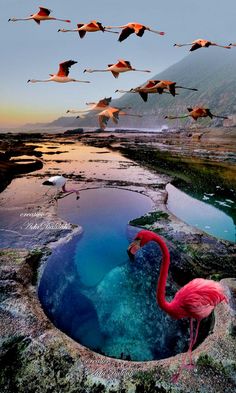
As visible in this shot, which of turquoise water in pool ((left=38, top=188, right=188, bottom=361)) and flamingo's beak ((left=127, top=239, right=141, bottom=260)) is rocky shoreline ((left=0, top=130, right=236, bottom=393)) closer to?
turquoise water in pool ((left=38, top=188, right=188, bottom=361))

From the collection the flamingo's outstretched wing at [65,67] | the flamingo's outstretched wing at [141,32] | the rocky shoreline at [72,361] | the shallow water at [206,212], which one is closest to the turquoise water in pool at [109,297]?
the rocky shoreline at [72,361]

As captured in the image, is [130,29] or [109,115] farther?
[109,115]

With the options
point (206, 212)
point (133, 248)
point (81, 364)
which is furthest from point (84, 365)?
point (206, 212)

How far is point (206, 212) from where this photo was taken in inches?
732

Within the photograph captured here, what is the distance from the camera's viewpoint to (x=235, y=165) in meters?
34.2

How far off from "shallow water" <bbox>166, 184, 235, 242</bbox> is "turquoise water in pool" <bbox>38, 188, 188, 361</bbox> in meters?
4.25

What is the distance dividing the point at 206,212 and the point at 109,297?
1039 cm

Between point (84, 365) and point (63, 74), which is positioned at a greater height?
point (63, 74)

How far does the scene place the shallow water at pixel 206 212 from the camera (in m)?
16.1

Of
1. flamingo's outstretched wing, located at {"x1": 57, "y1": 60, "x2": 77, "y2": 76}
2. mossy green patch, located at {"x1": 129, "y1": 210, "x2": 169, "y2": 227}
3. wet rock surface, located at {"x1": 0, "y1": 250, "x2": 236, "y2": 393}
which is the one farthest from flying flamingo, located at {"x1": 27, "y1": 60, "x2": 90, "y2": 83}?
mossy green patch, located at {"x1": 129, "y1": 210, "x2": 169, "y2": 227}

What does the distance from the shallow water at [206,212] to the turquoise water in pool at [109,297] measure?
13.9 ft

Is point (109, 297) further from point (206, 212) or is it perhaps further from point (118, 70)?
point (206, 212)

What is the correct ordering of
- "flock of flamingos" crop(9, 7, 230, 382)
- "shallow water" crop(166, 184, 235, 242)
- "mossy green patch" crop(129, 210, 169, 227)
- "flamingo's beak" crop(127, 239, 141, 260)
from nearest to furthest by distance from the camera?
"flamingo's beak" crop(127, 239, 141, 260) → "flock of flamingos" crop(9, 7, 230, 382) → "mossy green patch" crop(129, 210, 169, 227) → "shallow water" crop(166, 184, 235, 242)

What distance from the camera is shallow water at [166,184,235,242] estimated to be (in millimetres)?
16109
